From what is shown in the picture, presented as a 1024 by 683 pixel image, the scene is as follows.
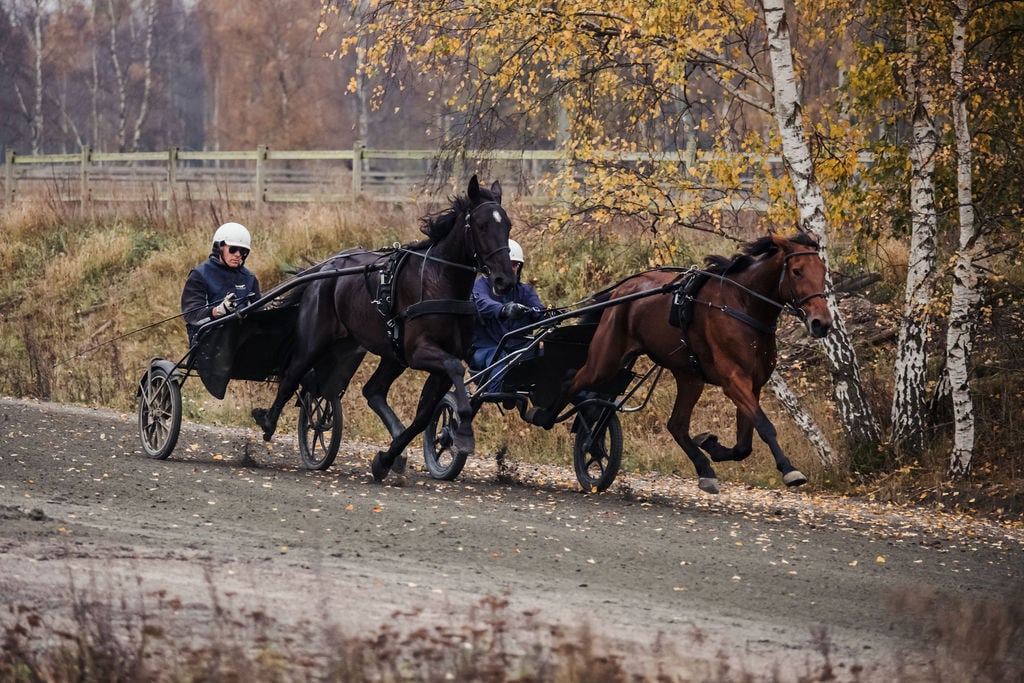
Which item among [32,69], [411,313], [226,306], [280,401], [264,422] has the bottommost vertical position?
[264,422]

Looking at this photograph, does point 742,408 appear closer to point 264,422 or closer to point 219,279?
point 264,422

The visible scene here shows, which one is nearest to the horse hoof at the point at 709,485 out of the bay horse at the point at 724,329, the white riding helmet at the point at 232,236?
the bay horse at the point at 724,329

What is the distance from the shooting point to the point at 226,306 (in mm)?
11172

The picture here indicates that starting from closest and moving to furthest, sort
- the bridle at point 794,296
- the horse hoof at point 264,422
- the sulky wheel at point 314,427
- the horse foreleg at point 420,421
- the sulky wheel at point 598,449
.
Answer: the bridle at point 794,296
the horse foreleg at point 420,421
the sulky wheel at point 598,449
the sulky wheel at point 314,427
the horse hoof at point 264,422

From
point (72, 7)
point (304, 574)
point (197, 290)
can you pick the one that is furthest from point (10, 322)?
point (72, 7)

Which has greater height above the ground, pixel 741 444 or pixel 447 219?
pixel 447 219

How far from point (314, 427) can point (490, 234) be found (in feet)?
8.73

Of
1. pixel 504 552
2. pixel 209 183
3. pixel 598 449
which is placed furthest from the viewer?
pixel 209 183

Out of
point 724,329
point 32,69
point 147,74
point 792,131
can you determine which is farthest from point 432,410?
point 32,69

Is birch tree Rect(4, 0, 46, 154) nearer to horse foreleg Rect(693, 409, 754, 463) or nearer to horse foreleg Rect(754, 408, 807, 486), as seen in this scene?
horse foreleg Rect(693, 409, 754, 463)

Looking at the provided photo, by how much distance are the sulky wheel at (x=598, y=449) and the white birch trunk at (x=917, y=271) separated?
2779mm

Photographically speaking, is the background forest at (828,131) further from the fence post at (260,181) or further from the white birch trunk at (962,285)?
the fence post at (260,181)

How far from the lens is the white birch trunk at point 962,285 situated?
36.1ft

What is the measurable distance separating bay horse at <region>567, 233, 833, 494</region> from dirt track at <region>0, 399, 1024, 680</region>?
0.58 meters
